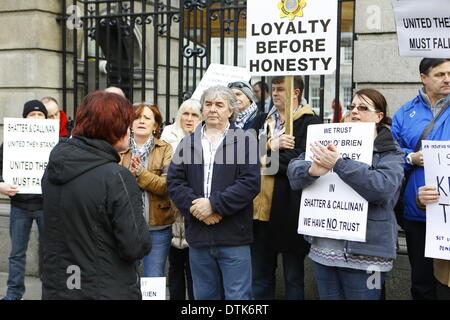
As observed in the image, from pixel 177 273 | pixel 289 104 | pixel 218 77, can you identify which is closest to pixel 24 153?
pixel 177 273

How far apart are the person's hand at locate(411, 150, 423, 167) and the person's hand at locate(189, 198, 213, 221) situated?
1467 mm

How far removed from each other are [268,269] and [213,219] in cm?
108

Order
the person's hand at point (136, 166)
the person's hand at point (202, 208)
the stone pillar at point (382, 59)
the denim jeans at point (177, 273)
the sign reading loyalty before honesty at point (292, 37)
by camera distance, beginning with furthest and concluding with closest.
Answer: the stone pillar at point (382, 59), the denim jeans at point (177, 273), the person's hand at point (136, 166), the sign reading loyalty before honesty at point (292, 37), the person's hand at point (202, 208)

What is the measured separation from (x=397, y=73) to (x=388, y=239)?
2230mm

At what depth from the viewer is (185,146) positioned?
4.76 m

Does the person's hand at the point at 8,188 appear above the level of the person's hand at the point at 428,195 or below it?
below

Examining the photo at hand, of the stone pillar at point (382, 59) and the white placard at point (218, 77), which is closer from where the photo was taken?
the stone pillar at point (382, 59)

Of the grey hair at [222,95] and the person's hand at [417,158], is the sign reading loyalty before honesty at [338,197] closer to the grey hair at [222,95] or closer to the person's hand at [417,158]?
the person's hand at [417,158]

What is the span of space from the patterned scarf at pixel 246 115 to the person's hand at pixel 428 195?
6.31 feet

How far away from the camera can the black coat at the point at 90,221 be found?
315 cm

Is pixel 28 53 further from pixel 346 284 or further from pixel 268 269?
pixel 346 284

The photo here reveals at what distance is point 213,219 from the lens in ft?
14.8

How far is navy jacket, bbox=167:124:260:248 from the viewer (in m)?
4.49

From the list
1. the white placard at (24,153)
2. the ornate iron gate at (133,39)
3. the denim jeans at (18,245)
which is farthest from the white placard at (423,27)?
the denim jeans at (18,245)
